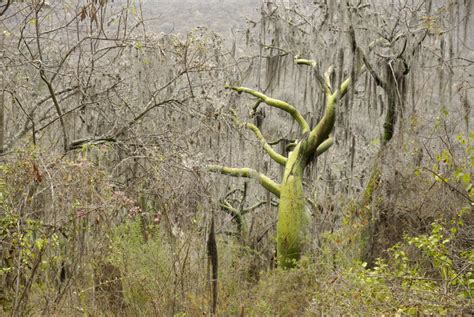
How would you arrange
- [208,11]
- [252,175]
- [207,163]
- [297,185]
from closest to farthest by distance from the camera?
1. [207,163]
2. [297,185]
3. [252,175]
4. [208,11]

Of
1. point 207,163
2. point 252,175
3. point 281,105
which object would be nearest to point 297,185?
point 252,175

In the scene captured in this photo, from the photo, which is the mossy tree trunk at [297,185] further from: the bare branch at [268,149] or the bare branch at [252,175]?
the bare branch at [268,149]

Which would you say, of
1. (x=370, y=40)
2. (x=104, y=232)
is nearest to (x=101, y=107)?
(x=104, y=232)

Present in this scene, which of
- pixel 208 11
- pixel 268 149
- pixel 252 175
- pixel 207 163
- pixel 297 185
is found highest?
pixel 208 11

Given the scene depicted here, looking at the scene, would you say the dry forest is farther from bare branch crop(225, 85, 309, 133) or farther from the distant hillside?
the distant hillside

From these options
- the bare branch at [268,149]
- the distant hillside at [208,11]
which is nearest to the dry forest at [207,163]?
the bare branch at [268,149]

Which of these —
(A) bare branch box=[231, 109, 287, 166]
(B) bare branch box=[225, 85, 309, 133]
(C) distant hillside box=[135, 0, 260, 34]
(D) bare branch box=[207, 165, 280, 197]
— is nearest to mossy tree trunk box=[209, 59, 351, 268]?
(D) bare branch box=[207, 165, 280, 197]

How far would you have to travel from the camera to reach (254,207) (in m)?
14.3

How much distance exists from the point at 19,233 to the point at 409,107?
262 inches

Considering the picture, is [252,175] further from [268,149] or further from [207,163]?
[207,163]

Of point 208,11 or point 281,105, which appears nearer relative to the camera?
point 281,105

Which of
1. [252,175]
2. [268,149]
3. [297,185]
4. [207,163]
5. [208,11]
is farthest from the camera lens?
[208,11]

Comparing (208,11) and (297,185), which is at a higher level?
(208,11)

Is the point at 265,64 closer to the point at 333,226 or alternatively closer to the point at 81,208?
the point at 333,226
